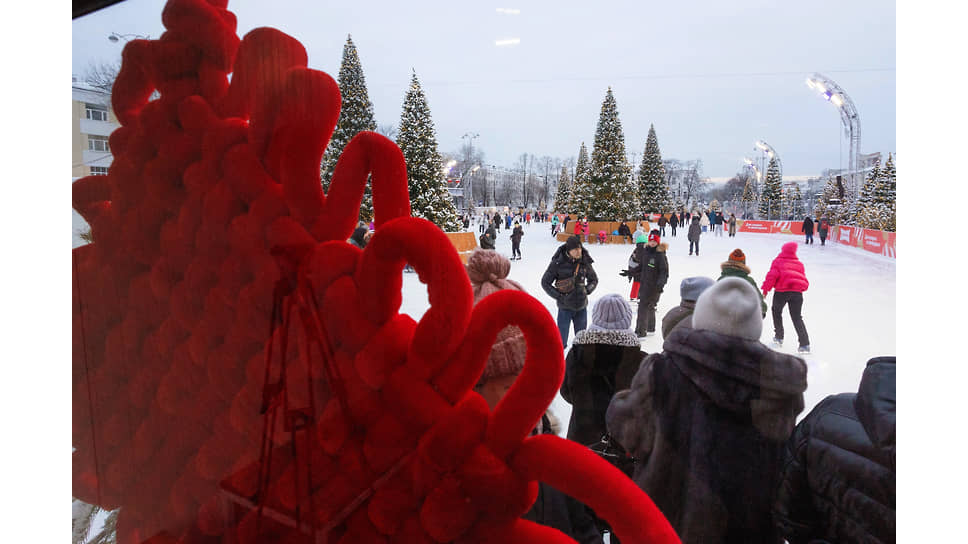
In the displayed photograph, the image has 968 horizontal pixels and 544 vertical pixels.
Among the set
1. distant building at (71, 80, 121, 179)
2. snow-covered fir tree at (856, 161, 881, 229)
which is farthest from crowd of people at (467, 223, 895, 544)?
distant building at (71, 80, 121, 179)

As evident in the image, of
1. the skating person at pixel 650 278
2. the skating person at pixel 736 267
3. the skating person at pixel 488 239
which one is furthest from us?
the skating person at pixel 650 278

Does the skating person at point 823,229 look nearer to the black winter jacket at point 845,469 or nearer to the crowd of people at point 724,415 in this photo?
the crowd of people at point 724,415

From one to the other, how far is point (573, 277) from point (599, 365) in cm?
19

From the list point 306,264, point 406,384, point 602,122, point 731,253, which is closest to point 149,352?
point 306,264

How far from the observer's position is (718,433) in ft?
2.54

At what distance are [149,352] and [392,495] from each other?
44cm

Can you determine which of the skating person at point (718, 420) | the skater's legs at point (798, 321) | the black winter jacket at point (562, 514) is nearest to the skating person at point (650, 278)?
the skating person at point (718, 420)

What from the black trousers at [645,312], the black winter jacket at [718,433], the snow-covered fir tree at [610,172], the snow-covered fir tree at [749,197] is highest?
the snow-covered fir tree at [610,172]

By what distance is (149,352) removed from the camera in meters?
0.69

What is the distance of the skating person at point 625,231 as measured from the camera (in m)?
0.98

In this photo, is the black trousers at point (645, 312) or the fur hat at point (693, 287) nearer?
the fur hat at point (693, 287)

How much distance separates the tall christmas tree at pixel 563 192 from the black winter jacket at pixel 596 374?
9.9 inches

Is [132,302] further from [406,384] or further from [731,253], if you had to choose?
[731,253]

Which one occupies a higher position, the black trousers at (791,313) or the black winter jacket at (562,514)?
the black trousers at (791,313)
